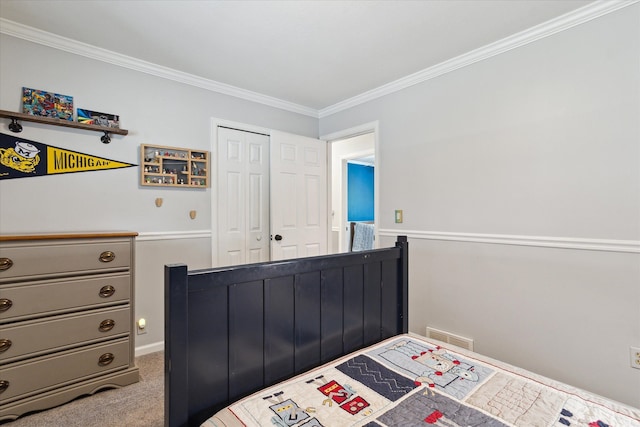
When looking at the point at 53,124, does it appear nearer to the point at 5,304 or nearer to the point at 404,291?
the point at 5,304

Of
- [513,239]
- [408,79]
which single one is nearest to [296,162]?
[408,79]

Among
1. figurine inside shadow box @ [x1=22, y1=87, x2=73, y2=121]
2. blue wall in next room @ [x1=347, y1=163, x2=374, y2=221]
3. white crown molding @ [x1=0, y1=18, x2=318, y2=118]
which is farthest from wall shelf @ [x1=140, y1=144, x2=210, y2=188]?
blue wall in next room @ [x1=347, y1=163, x2=374, y2=221]

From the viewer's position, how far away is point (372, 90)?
10.4ft

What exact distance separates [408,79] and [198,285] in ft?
8.70

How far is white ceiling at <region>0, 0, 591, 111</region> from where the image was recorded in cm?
188

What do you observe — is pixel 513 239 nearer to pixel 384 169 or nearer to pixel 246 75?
pixel 384 169

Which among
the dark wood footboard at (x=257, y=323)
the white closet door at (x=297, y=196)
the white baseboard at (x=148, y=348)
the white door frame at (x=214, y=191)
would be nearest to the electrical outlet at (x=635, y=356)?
the dark wood footboard at (x=257, y=323)

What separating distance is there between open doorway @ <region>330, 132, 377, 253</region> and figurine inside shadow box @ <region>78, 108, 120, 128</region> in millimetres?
2388

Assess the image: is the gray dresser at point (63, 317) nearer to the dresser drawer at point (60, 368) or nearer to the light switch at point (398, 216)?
→ the dresser drawer at point (60, 368)

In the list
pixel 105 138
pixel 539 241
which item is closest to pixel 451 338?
pixel 539 241

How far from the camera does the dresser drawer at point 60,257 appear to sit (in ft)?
5.75

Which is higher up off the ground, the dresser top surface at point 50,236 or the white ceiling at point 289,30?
the white ceiling at point 289,30

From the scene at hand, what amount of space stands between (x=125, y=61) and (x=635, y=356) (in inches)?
159

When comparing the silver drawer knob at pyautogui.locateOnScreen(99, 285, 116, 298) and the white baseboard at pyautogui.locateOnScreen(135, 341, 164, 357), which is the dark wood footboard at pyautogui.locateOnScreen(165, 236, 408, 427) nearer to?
the silver drawer knob at pyautogui.locateOnScreen(99, 285, 116, 298)
